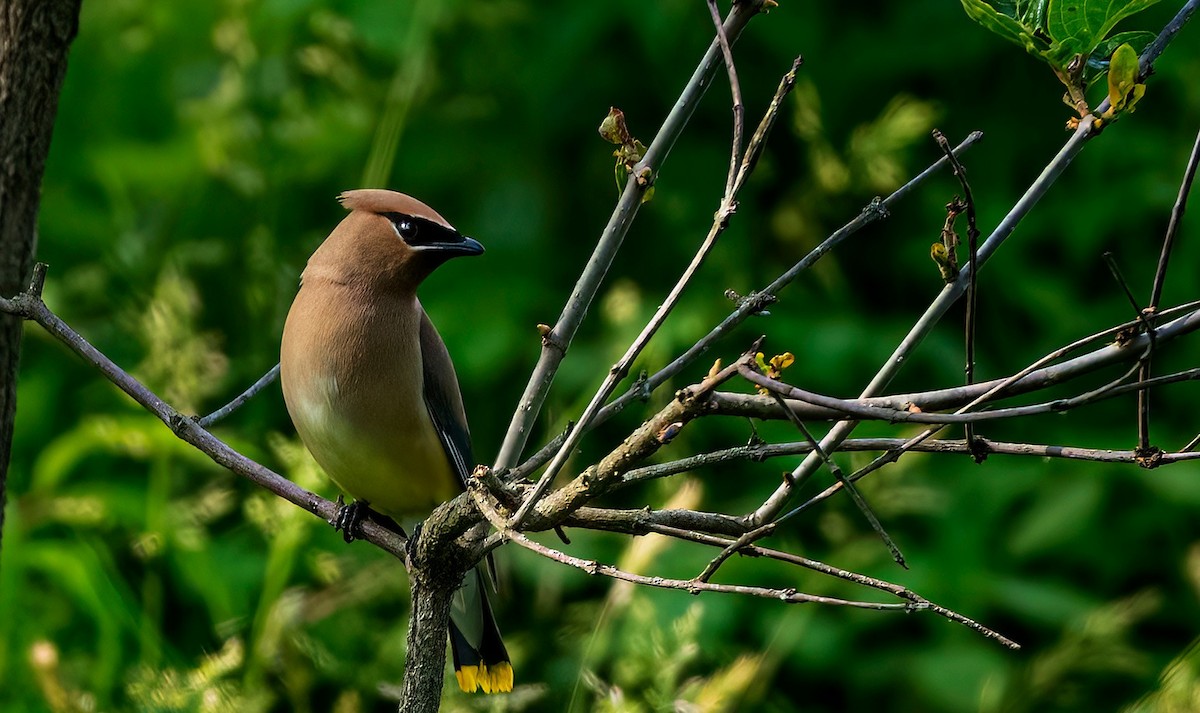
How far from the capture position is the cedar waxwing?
9.07 feet

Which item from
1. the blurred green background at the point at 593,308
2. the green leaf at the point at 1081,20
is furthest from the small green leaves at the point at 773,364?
the blurred green background at the point at 593,308

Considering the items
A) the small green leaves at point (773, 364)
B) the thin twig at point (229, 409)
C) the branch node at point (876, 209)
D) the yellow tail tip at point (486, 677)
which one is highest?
the branch node at point (876, 209)

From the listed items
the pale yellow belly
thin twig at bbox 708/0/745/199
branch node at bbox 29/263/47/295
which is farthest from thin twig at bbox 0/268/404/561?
thin twig at bbox 708/0/745/199

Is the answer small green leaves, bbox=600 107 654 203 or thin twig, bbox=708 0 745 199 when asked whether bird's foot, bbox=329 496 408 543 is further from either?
thin twig, bbox=708 0 745 199

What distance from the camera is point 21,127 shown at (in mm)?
2377

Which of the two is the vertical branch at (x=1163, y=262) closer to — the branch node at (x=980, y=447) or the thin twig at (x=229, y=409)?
the branch node at (x=980, y=447)

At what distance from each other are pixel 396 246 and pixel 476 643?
0.89 meters

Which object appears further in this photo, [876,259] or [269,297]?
[876,259]

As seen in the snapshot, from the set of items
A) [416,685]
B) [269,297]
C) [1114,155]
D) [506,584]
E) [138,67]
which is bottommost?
[506,584]

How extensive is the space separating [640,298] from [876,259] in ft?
3.00

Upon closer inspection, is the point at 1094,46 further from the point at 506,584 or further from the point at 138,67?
the point at 138,67

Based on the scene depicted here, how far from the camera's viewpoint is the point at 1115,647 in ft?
12.6

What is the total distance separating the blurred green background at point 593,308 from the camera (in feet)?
12.5

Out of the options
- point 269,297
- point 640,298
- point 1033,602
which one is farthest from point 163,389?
point 1033,602
